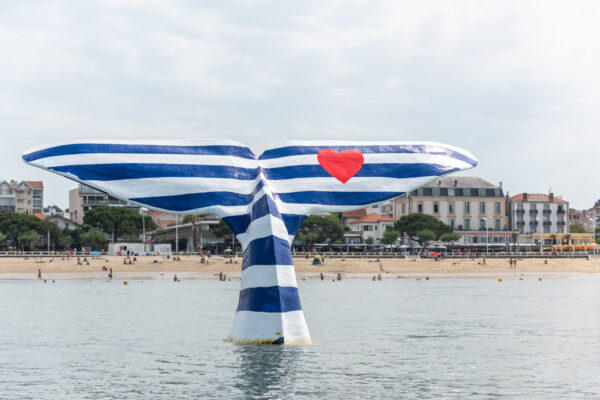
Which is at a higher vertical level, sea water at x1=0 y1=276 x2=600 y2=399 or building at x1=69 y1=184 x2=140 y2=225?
building at x1=69 y1=184 x2=140 y2=225

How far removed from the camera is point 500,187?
514 ft

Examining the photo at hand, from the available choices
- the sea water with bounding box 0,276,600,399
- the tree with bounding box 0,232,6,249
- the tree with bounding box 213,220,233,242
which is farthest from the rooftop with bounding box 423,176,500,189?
the sea water with bounding box 0,276,600,399

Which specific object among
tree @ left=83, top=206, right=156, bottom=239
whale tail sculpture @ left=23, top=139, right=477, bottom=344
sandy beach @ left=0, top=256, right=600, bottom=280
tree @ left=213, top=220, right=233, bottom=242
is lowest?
sandy beach @ left=0, top=256, right=600, bottom=280

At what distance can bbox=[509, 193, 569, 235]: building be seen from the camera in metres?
158

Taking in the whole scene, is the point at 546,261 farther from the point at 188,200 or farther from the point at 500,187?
the point at 188,200

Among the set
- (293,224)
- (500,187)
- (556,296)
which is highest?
(500,187)

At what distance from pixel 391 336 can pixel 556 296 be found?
113 feet

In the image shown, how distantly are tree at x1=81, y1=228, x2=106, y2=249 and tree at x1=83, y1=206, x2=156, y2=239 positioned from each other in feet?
7.07

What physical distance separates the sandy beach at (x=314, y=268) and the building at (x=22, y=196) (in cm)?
7182

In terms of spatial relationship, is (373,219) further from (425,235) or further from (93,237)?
(93,237)

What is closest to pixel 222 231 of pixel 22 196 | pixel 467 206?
pixel 467 206

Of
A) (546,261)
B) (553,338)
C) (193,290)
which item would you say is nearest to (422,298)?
(193,290)

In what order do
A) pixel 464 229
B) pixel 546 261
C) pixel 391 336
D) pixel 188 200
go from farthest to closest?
1. pixel 464 229
2. pixel 546 261
3. pixel 391 336
4. pixel 188 200

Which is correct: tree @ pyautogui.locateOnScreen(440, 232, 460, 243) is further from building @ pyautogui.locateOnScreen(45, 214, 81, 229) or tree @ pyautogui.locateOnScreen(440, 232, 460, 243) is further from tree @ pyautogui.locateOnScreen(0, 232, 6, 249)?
tree @ pyautogui.locateOnScreen(0, 232, 6, 249)
